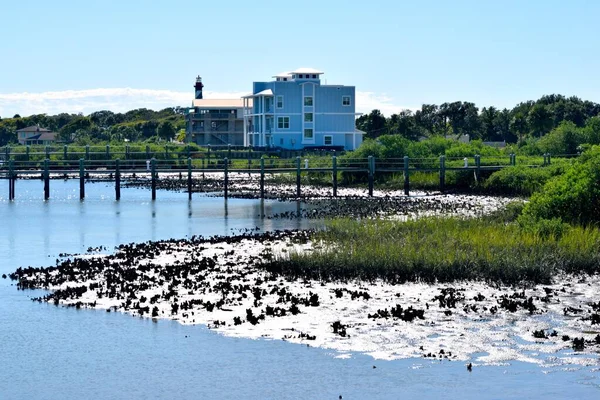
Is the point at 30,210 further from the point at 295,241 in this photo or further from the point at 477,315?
the point at 477,315

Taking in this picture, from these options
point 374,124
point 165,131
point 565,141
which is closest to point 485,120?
point 374,124

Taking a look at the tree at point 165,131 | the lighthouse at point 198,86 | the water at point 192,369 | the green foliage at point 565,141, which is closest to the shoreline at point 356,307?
the water at point 192,369

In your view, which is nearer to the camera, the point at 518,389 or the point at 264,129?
the point at 518,389

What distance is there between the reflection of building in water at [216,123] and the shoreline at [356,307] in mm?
110126

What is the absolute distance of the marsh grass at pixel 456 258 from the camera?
83.9ft

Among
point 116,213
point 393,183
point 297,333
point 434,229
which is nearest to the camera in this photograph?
point 297,333

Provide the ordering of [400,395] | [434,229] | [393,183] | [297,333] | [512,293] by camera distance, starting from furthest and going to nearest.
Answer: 1. [393,183]
2. [434,229]
3. [512,293]
4. [297,333]
5. [400,395]

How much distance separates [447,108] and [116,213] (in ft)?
370

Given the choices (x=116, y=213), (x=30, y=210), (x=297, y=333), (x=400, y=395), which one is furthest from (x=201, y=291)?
(x=30, y=210)

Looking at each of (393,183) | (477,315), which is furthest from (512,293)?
(393,183)

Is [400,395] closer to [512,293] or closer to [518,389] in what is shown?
[518,389]

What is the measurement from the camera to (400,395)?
54.8 feet

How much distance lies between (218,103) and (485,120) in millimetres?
39923

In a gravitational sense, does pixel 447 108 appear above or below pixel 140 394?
above
